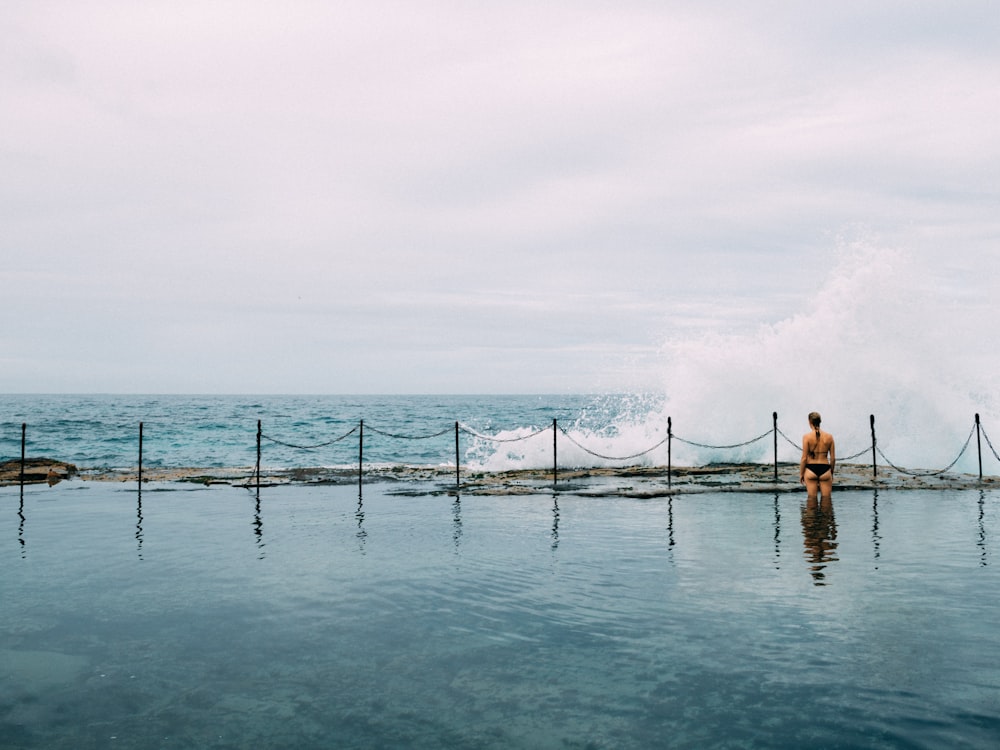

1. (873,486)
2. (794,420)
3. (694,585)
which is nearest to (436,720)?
(694,585)

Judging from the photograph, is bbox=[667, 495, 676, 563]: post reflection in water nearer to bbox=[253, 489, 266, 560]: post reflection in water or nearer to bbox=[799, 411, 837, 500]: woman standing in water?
bbox=[799, 411, 837, 500]: woman standing in water

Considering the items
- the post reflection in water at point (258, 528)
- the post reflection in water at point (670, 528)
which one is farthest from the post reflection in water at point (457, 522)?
the post reflection in water at point (670, 528)

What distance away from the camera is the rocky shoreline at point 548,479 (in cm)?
1794

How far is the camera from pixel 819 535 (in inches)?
443

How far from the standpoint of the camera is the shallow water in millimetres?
4844

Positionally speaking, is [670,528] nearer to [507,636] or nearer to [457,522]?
[457,522]

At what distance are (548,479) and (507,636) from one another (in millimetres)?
14261

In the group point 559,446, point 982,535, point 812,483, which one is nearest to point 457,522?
point 812,483

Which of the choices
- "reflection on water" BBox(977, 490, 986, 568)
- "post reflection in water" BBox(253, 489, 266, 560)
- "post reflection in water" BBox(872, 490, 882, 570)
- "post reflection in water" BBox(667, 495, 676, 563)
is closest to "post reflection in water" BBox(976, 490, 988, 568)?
"reflection on water" BBox(977, 490, 986, 568)

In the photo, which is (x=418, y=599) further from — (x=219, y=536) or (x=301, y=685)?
(x=219, y=536)

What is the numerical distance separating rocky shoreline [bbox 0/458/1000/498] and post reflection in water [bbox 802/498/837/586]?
366 cm

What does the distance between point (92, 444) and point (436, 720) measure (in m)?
43.3

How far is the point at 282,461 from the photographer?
109 ft

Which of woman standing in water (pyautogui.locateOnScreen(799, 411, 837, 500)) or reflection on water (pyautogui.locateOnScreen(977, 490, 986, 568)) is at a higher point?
woman standing in water (pyautogui.locateOnScreen(799, 411, 837, 500))
